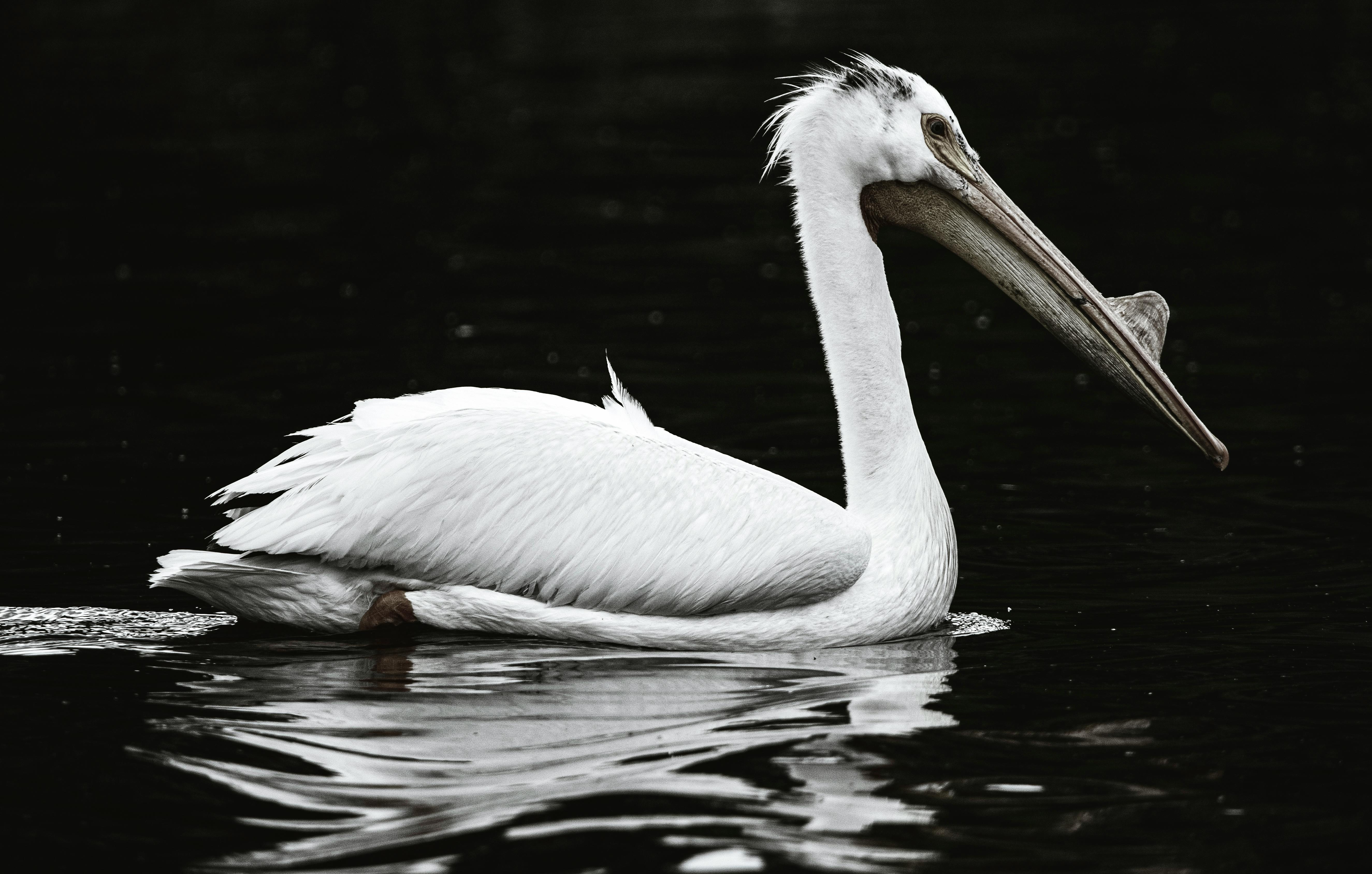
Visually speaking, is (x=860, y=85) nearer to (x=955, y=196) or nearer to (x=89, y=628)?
(x=955, y=196)

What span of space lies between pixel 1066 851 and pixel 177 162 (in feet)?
45.0

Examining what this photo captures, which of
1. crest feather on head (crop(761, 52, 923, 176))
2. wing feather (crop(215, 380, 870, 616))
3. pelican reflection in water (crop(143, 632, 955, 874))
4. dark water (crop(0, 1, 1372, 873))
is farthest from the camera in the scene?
crest feather on head (crop(761, 52, 923, 176))

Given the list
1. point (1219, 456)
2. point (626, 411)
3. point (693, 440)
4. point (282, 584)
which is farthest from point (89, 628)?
point (1219, 456)

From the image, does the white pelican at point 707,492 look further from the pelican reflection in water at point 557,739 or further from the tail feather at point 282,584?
the pelican reflection in water at point 557,739

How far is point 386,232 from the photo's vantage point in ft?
43.4

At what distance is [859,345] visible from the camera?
5.69 meters

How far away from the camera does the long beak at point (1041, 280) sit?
18.1 feet

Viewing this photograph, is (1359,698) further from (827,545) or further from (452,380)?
(452,380)

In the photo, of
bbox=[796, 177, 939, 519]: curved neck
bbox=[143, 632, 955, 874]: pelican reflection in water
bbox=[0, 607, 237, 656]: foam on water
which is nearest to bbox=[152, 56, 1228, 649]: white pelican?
bbox=[796, 177, 939, 519]: curved neck

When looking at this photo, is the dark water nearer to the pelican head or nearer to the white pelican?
the white pelican

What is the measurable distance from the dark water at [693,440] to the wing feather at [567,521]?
0.22 metres

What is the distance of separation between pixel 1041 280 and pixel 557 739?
2.16 meters

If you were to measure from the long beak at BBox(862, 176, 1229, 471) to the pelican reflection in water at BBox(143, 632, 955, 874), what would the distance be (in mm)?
979

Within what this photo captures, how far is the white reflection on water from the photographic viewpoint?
4008 millimetres
